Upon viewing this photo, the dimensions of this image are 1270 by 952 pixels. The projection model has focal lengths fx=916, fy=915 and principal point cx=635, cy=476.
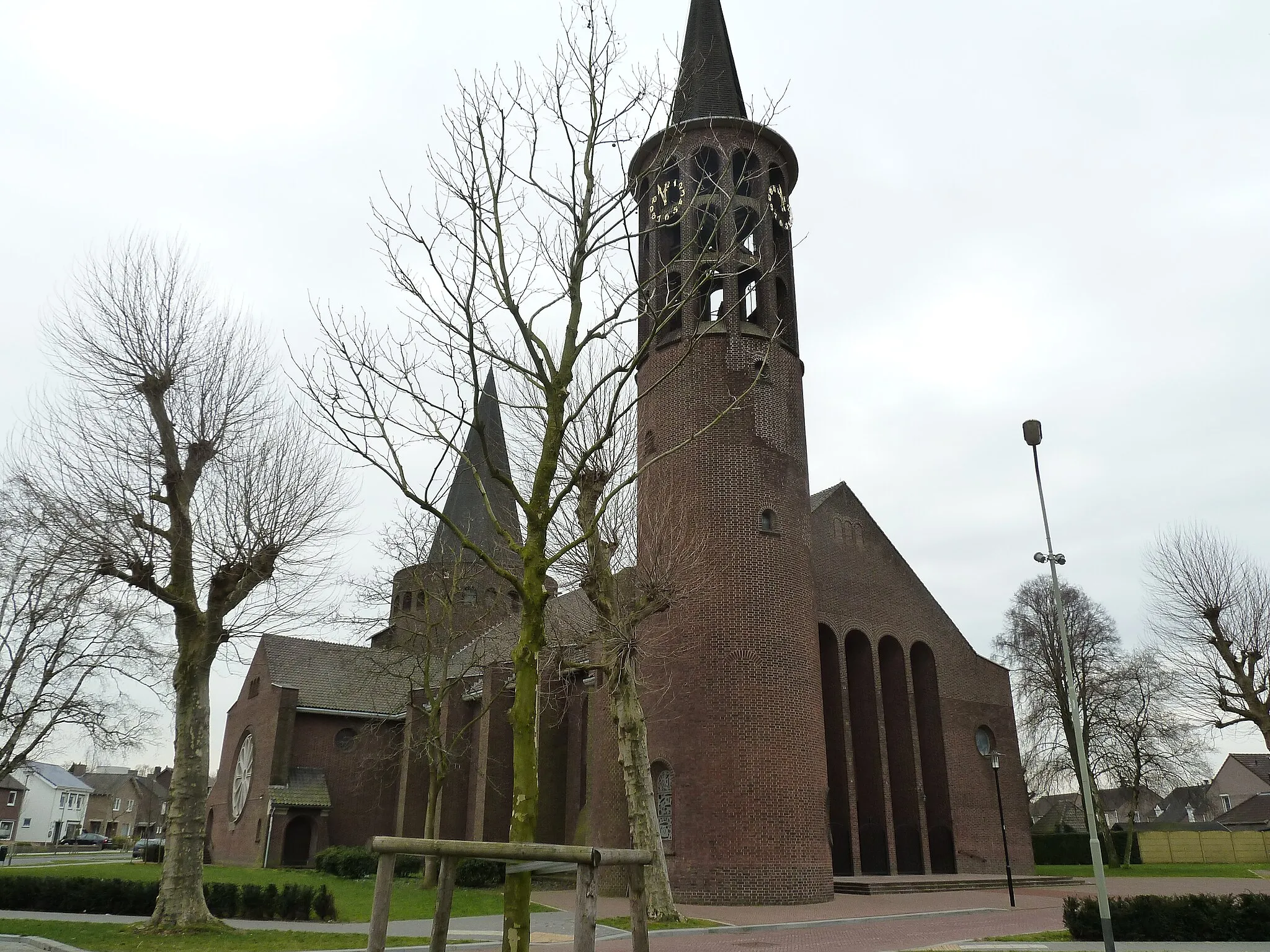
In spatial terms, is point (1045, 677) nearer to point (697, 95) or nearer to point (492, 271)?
point (697, 95)

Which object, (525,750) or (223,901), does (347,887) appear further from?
(525,750)

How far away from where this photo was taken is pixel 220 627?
674 inches

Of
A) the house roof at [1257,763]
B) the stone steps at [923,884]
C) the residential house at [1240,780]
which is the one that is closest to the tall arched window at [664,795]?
the stone steps at [923,884]

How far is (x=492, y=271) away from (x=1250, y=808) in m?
86.7

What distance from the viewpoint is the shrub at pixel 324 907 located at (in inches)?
717

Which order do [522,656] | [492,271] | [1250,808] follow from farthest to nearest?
[1250,808] → [492,271] → [522,656]

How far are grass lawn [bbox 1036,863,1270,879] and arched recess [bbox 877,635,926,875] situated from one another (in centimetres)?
763

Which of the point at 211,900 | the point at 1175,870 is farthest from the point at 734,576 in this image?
the point at 1175,870

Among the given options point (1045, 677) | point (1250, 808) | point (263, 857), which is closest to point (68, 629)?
point (263, 857)

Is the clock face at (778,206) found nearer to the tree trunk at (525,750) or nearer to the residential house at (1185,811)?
the tree trunk at (525,750)

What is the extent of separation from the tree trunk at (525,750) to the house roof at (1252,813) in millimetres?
81200

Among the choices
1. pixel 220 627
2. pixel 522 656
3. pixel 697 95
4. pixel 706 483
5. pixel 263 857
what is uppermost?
pixel 697 95

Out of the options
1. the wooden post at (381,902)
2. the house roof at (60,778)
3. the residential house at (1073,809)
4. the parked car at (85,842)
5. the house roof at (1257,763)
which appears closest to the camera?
the wooden post at (381,902)

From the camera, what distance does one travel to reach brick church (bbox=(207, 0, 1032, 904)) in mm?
21625
